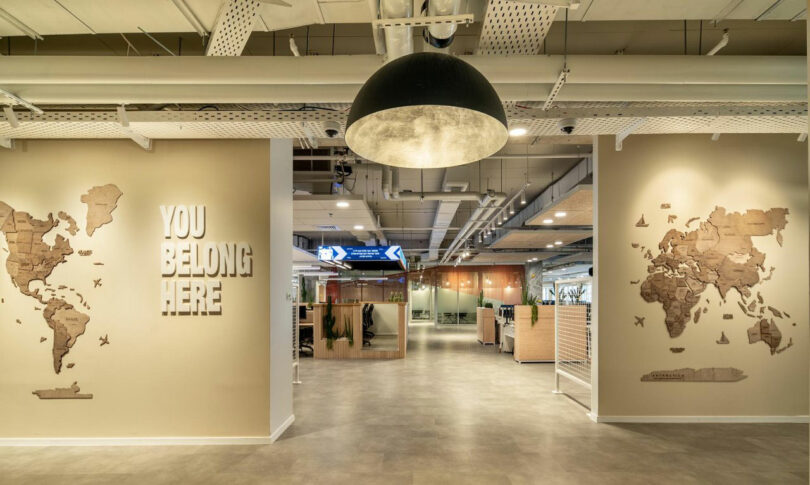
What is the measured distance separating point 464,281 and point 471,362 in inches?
506

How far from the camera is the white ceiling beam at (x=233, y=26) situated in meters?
3.03

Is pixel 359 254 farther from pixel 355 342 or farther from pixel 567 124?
pixel 567 124

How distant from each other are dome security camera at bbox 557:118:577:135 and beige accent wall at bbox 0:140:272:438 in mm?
2979

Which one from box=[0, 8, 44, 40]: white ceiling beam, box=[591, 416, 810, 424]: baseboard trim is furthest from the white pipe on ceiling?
box=[591, 416, 810, 424]: baseboard trim

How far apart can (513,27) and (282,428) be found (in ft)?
14.6

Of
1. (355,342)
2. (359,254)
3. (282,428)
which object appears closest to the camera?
(282,428)

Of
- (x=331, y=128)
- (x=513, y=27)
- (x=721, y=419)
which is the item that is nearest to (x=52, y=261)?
(x=331, y=128)

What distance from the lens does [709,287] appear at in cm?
524

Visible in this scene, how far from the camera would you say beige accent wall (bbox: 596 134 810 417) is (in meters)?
5.19

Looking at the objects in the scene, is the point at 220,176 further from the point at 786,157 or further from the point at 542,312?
the point at 542,312

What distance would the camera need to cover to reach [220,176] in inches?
193

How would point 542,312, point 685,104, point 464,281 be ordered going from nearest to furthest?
point 685,104 < point 542,312 < point 464,281

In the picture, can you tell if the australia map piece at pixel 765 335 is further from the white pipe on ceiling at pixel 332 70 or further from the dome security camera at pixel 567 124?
the dome security camera at pixel 567 124

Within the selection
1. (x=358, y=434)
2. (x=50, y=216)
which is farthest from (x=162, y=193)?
(x=358, y=434)
